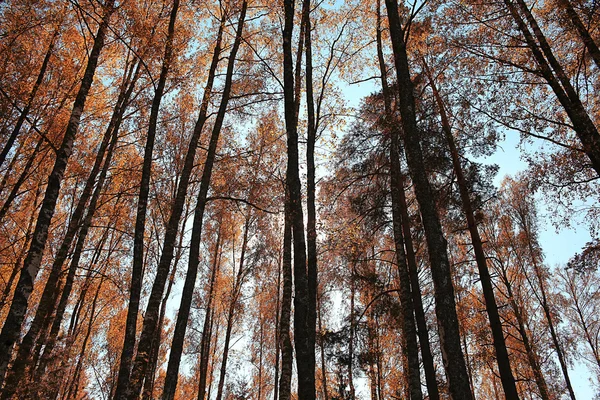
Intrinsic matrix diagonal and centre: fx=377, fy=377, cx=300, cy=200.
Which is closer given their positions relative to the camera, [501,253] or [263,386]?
[501,253]

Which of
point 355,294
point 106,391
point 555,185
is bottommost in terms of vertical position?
point 106,391

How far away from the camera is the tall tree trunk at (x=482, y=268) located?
9164 millimetres

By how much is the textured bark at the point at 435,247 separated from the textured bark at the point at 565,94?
3.13m

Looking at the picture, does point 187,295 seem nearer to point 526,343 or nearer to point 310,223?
point 310,223

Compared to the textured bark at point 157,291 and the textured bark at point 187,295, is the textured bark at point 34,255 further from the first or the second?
the textured bark at point 187,295

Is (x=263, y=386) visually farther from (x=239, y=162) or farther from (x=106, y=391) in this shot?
(x=239, y=162)

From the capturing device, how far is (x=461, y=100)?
1065 centimetres

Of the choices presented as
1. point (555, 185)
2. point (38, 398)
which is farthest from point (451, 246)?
point (38, 398)

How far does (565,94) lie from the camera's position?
816 centimetres

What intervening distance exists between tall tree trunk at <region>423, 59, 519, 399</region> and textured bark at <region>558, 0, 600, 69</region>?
3861 mm

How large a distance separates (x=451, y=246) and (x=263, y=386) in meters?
17.4

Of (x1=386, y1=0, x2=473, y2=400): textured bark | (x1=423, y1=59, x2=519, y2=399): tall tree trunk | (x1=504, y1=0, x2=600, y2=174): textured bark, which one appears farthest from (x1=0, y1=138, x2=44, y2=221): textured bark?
(x1=504, y1=0, x2=600, y2=174): textured bark

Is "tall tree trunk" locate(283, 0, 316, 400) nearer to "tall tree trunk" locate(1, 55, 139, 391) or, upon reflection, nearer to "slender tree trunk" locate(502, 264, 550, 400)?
"tall tree trunk" locate(1, 55, 139, 391)

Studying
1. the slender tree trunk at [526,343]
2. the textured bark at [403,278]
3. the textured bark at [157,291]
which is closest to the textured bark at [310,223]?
the textured bark at [403,278]
